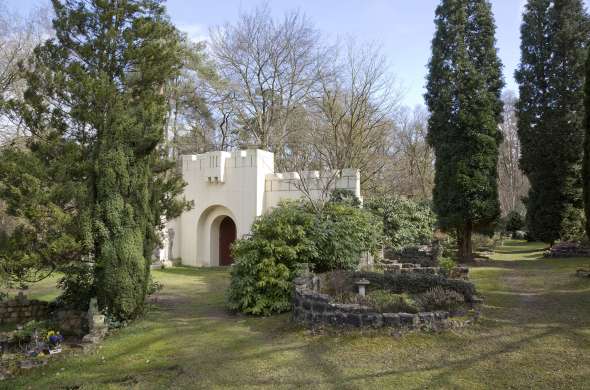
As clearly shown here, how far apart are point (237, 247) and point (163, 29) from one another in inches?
232

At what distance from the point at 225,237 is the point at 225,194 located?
2.17m

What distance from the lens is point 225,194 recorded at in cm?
1902

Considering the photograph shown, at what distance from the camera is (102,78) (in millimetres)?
10469

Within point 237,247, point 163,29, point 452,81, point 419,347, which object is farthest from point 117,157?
point 452,81

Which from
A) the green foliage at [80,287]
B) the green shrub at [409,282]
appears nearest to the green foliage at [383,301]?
the green shrub at [409,282]

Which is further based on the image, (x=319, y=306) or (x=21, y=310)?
(x=21, y=310)

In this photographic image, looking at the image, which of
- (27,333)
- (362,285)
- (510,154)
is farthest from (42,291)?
(510,154)

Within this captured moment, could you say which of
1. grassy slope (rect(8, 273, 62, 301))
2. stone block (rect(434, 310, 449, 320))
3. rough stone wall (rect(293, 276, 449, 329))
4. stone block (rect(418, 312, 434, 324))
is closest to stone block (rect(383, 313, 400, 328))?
rough stone wall (rect(293, 276, 449, 329))

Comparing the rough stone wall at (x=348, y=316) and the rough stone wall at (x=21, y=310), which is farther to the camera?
the rough stone wall at (x=21, y=310)

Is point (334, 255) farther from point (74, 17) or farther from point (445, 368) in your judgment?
point (74, 17)

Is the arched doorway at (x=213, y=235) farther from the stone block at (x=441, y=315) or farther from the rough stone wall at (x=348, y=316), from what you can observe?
the stone block at (x=441, y=315)

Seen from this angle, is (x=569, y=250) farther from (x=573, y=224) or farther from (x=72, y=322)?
(x=72, y=322)

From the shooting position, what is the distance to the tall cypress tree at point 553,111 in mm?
18062

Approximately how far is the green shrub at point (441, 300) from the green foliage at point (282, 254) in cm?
270
